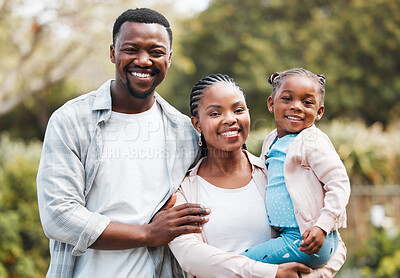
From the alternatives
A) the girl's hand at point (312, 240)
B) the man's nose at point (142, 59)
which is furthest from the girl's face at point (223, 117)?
the girl's hand at point (312, 240)

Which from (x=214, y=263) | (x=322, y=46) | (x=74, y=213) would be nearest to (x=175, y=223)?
(x=214, y=263)

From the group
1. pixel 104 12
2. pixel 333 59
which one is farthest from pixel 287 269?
pixel 333 59

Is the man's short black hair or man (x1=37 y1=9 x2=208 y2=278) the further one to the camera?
the man's short black hair

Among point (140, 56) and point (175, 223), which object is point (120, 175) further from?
point (140, 56)

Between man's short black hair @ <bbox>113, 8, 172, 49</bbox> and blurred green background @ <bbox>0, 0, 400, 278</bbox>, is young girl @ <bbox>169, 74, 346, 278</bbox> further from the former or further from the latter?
blurred green background @ <bbox>0, 0, 400, 278</bbox>

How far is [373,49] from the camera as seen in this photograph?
802 inches

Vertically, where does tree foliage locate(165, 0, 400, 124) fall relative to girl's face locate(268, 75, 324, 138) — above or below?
above

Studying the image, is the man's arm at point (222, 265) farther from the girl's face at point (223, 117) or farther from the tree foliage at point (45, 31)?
the tree foliage at point (45, 31)

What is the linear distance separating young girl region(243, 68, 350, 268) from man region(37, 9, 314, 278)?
0.52 feet

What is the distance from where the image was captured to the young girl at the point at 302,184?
250 cm

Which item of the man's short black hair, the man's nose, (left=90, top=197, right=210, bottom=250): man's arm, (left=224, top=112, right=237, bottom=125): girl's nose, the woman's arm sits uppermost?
the man's short black hair

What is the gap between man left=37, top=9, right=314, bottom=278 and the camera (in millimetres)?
2539

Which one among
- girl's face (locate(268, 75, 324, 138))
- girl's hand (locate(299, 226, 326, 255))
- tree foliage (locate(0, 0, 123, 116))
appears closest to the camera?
girl's hand (locate(299, 226, 326, 255))

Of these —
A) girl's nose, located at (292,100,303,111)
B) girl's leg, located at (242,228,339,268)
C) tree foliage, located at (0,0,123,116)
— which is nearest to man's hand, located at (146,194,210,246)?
girl's leg, located at (242,228,339,268)
